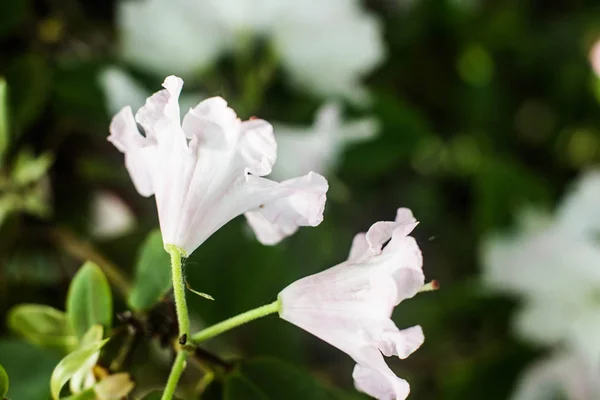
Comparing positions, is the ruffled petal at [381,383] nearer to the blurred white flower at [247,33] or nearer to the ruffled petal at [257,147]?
the ruffled petal at [257,147]

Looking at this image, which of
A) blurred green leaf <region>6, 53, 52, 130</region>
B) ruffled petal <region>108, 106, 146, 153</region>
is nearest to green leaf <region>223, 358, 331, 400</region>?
ruffled petal <region>108, 106, 146, 153</region>

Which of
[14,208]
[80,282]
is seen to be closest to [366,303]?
[80,282]

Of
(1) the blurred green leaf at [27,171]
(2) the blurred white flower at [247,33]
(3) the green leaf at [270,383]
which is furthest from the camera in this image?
(2) the blurred white flower at [247,33]

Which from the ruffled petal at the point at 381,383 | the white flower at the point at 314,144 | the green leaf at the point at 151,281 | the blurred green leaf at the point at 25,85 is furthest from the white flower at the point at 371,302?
the blurred green leaf at the point at 25,85

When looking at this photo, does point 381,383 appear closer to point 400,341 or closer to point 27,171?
point 400,341

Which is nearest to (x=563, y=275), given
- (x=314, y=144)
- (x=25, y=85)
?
(x=314, y=144)
